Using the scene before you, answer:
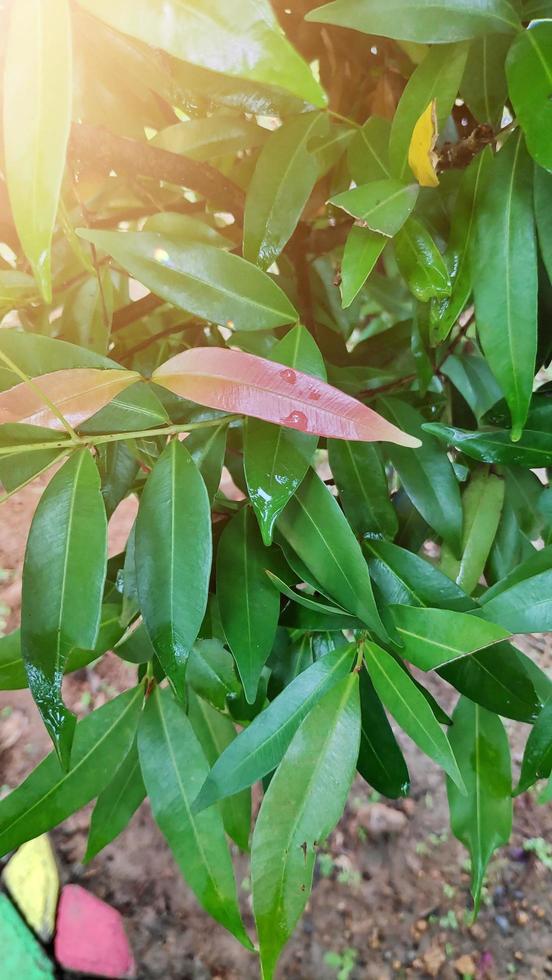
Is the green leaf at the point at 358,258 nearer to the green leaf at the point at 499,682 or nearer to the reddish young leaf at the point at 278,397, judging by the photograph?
the reddish young leaf at the point at 278,397

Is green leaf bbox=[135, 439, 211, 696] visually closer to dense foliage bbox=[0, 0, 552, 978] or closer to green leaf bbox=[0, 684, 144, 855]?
dense foliage bbox=[0, 0, 552, 978]

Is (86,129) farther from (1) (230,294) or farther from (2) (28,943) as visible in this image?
(2) (28,943)

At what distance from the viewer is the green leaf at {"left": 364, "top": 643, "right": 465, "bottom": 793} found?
1.23 ft

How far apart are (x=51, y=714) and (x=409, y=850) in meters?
0.91

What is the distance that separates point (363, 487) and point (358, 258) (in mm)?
186

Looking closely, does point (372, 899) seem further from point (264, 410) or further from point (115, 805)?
point (264, 410)

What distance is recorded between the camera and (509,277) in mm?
363

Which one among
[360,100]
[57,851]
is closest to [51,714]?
[360,100]

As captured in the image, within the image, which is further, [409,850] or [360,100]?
[409,850]

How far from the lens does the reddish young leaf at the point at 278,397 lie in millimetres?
305

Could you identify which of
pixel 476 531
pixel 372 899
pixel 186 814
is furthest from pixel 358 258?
pixel 372 899

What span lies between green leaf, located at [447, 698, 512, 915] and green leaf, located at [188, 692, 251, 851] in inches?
7.7

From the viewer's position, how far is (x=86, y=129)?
42 centimetres

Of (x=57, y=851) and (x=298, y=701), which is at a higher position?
(x=298, y=701)
